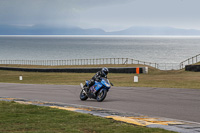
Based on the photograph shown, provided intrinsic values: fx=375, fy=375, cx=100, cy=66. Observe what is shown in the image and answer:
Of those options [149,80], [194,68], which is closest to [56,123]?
[149,80]

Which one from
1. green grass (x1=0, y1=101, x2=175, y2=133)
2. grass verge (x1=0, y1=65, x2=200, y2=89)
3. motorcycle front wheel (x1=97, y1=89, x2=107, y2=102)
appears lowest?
green grass (x1=0, y1=101, x2=175, y2=133)

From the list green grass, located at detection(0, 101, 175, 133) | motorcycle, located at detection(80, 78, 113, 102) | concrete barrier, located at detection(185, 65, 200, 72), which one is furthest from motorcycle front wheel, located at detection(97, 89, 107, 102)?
concrete barrier, located at detection(185, 65, 200, 72)

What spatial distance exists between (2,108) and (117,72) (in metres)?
32.8

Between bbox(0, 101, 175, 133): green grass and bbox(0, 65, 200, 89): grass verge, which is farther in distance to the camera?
bbox(0, 65, 200, 89): grass verge

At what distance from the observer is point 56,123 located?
9.32 m

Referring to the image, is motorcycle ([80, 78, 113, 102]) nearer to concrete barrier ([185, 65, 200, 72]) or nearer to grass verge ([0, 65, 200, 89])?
grass verge ([0, 65, 200, 89])

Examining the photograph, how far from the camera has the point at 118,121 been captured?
9.65 metres

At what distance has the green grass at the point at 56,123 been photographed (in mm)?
8273

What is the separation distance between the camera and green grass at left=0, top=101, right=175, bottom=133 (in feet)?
27.1

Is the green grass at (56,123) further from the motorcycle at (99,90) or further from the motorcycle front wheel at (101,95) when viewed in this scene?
the motorcycle front wheel at (101,95)

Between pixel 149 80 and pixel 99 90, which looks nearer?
pixel 99 90

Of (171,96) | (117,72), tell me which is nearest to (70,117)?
(171,96)

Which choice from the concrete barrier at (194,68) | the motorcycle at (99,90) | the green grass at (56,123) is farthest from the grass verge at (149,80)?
the green grass at (56,123)

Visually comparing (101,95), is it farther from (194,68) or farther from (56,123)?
(194,68)
